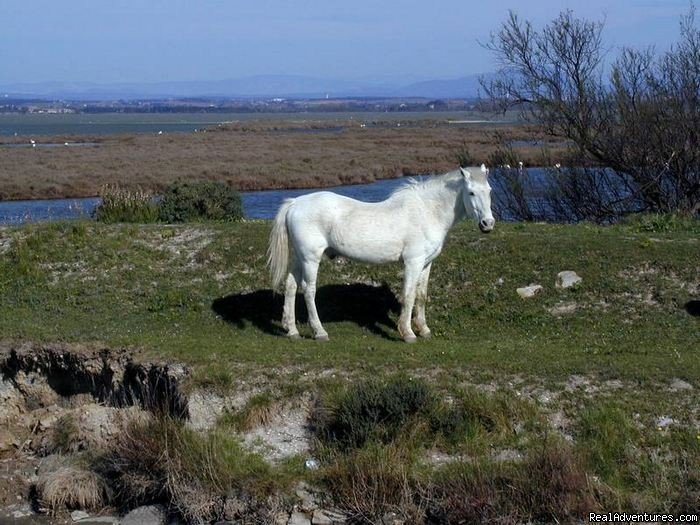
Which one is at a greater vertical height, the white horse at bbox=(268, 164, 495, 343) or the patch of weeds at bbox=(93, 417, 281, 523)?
the white horse at bbox=(268, 164, 495, 343)

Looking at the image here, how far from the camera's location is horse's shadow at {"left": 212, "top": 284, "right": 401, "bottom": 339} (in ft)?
49.2

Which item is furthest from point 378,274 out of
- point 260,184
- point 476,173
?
point 260,184

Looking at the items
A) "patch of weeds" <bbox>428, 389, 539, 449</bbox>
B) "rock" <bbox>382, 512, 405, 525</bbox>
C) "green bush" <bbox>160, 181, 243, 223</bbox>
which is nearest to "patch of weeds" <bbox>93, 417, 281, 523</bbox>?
"rock" <bbox>382, 512, 405, 525</bbox>

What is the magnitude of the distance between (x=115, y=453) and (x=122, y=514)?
70cm

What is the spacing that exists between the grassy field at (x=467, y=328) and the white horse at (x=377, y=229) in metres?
1.04

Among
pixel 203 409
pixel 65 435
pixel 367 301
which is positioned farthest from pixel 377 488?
pixel 367 301

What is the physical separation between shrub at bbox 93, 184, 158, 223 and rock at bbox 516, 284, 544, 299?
9107 millimetres

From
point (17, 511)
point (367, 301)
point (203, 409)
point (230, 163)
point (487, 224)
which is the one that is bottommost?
point (230, 163)

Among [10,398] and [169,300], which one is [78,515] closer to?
[10,398]

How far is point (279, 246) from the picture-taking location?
13.8 meters

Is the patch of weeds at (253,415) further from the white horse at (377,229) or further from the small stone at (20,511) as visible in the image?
the small stone at (20,511)

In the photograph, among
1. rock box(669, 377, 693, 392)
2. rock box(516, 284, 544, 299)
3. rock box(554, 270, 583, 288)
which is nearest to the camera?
rock box(669, 377, 693, 392)

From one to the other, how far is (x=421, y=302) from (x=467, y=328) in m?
0.95

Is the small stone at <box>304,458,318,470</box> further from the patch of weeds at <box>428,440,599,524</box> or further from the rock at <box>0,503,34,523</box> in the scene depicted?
the rock at <box>0,503,34,523</box>
